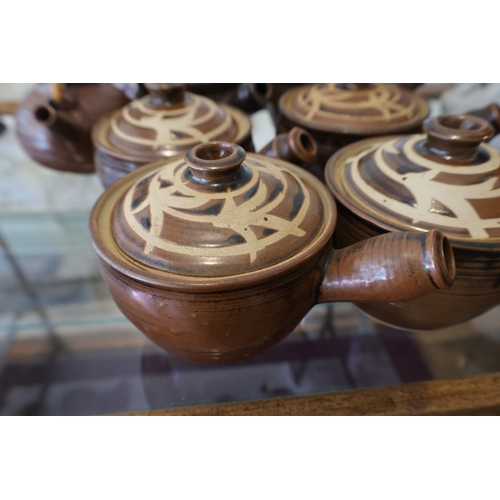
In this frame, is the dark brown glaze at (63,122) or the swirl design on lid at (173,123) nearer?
the swirl design on lid at (173,123)

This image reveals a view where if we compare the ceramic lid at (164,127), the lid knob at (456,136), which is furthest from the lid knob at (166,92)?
the lid knob at (456,136)

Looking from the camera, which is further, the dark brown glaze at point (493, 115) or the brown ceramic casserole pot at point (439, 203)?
the dark brown glaze at point (493, 115)

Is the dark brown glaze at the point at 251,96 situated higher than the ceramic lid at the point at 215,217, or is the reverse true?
Answer: the ceramic lid at the point at 215,217

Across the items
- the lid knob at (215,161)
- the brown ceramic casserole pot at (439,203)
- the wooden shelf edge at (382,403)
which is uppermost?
the lid knob at (215,161)

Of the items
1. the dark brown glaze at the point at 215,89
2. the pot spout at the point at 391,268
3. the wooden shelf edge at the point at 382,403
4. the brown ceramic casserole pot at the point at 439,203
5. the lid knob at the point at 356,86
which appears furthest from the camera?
the dark brown glaze at the point at 215,89

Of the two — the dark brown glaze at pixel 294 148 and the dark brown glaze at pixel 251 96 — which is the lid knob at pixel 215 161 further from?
the dark brown glaze at pixel 251 96

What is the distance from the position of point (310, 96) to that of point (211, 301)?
2.36 feet

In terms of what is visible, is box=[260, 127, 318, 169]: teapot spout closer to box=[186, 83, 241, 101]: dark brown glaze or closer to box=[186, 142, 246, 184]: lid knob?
box=[186, 142, 246, 184]: lid knob

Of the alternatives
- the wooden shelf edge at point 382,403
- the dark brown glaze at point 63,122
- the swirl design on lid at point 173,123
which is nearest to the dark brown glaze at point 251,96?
the swirl design on lid at point 173,123

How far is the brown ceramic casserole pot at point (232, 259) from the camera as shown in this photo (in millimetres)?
519

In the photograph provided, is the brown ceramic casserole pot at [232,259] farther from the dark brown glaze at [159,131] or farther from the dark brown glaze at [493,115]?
the dark brown glaze at [493,115]

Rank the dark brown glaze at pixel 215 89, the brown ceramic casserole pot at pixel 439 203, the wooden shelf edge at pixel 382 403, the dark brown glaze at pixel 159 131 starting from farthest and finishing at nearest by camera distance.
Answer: the dark brown glaze at pixel 215 89
the dark brown glaze at pixel 159 131
the wooden shelf edge at pixel 382 403
the brown ceramic casserole pot at pixel 439 203

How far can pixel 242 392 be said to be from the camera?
0.80 m

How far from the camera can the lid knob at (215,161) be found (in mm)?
581
